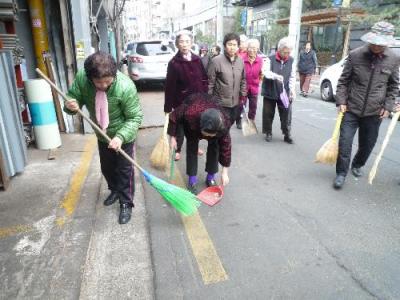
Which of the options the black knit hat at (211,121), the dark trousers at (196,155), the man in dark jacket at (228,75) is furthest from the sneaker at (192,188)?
the man in dark jacket at (228,75)

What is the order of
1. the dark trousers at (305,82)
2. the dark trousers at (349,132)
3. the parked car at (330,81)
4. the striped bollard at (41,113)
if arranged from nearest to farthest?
the dark trousers at (349,132)
the striped bollard at (41,113)
the parked car at (330,81)
the dark trousers at (305,82)

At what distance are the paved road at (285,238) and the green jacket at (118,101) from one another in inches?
37.2

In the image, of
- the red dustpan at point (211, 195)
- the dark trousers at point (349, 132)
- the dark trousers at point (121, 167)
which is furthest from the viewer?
the dark trousers at point (349, 132)

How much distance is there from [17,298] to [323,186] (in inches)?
131

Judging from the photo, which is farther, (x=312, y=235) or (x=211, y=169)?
(x=211, y=169)

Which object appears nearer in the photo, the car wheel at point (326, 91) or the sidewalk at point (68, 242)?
the sidewalk at point (68, 242)

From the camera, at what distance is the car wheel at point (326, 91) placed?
10.7 metres

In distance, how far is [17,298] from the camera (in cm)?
242

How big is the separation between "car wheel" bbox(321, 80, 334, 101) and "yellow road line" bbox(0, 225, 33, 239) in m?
9.47

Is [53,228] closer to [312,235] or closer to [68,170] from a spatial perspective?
[68,170]

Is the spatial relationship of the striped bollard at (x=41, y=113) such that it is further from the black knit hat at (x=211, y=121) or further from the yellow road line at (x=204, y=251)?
the black knit hat at (x=211, y=121)

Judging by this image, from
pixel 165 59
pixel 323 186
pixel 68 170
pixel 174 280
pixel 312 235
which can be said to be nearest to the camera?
pixel 174 280

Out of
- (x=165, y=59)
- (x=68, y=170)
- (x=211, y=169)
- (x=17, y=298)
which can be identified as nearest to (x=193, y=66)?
(x=211, y=169)

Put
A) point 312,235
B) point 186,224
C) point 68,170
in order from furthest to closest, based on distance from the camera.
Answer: point 68,170 → point 186,224 → point 312,235
